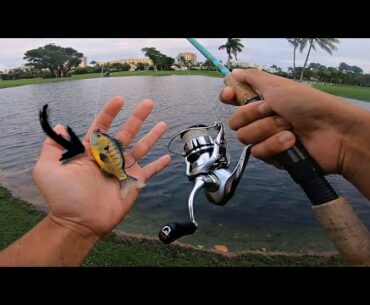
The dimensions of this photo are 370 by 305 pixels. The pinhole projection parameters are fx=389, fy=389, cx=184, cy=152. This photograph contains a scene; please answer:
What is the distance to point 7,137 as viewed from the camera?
11.1 m

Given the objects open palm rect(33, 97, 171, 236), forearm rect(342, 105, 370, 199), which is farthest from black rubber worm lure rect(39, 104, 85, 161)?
forearm rect(342, 105, 370, 199)

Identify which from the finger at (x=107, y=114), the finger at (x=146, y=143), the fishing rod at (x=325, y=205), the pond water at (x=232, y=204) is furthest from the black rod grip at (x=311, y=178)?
the pond water at (x=232, y=204)

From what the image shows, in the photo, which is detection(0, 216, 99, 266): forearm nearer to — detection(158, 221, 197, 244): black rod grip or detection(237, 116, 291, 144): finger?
detection(158, 221, 197, 244): black rod grip

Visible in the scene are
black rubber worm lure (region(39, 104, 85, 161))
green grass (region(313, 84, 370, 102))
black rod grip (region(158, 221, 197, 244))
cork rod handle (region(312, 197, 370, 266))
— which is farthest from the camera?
green grass (region(313, 84, 370, 102))

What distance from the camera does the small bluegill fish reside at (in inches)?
85.9

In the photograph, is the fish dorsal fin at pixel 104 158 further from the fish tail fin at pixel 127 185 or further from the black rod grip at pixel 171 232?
the black rod grip at pixel 171 232

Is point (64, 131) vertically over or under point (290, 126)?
under

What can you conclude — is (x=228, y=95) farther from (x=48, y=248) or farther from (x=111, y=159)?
(x=48, y=248)

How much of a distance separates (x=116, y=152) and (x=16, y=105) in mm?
15864

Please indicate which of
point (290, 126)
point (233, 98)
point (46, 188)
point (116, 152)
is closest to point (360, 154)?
point (290, 126)

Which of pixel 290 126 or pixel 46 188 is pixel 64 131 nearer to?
pixel 46 188

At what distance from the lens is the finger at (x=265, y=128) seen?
188cm

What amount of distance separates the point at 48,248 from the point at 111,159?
0.57 m

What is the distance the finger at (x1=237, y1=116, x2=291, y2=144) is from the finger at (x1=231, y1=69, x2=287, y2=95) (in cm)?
16
